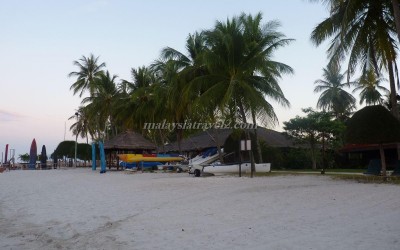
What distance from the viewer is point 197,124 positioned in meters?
31.2

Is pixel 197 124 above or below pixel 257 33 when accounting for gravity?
below

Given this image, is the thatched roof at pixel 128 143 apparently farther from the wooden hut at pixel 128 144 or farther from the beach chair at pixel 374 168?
the beach chair at pixel 374 168

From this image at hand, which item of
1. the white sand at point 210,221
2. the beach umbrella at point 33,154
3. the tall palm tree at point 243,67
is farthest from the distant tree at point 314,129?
the beach umbrella at point 33,154

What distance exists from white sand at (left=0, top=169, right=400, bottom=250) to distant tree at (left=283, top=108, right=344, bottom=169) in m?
16.6

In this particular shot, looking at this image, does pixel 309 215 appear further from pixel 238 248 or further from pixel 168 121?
pixel 168 121

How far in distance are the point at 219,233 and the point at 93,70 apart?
3971 cm

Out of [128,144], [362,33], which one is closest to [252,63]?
[362,33]

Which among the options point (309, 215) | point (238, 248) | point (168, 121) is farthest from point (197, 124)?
point (238, 248)

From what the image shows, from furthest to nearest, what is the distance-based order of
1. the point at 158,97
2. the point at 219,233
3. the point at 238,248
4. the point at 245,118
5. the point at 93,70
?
1. the point at 93,70
2. the point at 158,97
3. the point at 245,118
4. the point at 219,233
5. the point at 238,248

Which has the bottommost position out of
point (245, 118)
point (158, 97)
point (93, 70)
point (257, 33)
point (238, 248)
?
point (238, 248)

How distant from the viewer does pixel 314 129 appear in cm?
2809

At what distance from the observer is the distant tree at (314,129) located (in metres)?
27.7

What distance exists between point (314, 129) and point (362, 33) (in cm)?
1258

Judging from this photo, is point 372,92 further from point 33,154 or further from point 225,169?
point 33,154
